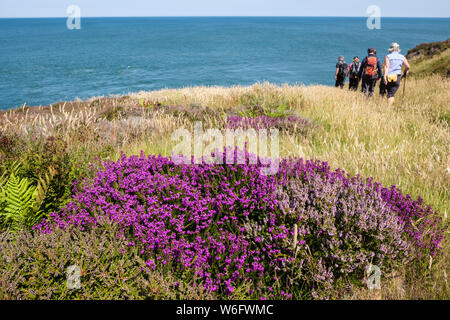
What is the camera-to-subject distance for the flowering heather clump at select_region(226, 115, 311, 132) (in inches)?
250

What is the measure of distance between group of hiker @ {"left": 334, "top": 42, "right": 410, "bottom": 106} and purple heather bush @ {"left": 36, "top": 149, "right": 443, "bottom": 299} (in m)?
7.64

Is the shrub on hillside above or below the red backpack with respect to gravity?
below

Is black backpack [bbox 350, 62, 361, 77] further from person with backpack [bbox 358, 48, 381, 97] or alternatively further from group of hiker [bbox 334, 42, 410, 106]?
person with backpack [bbox 358, 48, 381, 97]

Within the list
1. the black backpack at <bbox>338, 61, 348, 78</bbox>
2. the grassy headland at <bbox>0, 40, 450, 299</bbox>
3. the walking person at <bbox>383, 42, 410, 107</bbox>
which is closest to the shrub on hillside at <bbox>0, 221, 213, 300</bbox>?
the grassy headland at <bbox>0, 40, 450, 299</bbox>

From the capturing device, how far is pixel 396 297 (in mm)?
2092

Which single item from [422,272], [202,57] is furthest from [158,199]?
[202,57]

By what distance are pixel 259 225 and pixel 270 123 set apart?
4148mm

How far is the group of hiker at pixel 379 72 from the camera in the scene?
9.45 m

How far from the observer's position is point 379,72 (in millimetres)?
11039

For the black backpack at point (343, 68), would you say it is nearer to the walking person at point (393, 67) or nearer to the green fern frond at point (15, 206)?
the walking person at point (393, 67)

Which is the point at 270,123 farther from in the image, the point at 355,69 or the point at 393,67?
the point at 355,69

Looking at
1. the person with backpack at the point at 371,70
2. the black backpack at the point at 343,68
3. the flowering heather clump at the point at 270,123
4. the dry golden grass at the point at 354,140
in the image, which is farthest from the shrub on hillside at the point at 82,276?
the black backpack at the point at 343,68

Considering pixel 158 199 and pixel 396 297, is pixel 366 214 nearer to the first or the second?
pixel 396 297
